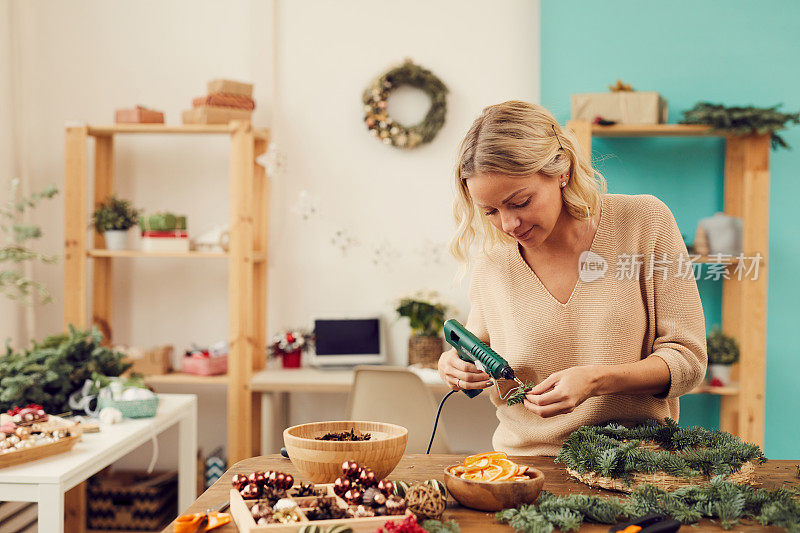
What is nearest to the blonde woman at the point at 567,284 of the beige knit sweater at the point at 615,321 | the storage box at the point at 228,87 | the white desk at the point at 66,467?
the beige knit sweater at the point at 615,321

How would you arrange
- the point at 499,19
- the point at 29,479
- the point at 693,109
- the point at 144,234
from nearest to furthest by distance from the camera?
1. the point at 29,479
2. the point at 693,109
3. the point at 144,234
4. the point at 499,19

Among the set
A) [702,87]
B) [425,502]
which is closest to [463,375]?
[425,502]

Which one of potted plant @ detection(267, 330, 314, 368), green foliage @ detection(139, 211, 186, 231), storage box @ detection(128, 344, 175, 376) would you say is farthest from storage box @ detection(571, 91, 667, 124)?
storage box @ detection(128, 344, 175, 376)

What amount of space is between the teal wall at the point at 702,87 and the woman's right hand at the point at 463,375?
7.05 ft

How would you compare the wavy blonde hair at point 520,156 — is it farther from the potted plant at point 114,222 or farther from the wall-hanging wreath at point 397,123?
the potted plant at point 114,222

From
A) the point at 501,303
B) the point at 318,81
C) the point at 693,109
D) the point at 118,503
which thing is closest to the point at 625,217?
the point at 501,303

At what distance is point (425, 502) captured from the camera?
0.99 meters

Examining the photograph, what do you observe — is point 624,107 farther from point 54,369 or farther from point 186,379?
point 54,369

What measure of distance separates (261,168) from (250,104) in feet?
1.09

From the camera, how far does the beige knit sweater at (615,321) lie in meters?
1.44

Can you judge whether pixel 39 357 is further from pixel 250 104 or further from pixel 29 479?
pixel 250 104

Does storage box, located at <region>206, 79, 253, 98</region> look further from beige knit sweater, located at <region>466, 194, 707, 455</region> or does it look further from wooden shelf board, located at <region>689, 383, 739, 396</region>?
wooden shelf board, located at <region>689, 383, 739, 396</region>

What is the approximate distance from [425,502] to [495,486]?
0.11 meters

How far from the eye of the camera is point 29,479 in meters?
1.80
